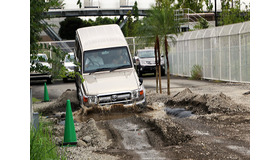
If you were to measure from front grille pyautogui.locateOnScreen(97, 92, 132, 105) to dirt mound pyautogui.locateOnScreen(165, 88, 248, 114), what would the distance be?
1.97 meters

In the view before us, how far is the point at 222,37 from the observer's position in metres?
24.9

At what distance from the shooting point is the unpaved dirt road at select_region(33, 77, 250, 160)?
27.1 feet

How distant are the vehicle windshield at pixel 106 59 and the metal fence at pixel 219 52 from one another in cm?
816

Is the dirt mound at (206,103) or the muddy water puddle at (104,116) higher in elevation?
the dirt mound at (206,103)

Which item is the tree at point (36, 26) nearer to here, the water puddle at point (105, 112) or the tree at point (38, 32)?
the tree at point (38, 32)

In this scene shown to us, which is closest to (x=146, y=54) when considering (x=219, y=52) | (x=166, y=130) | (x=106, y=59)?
(x=219, y=52)

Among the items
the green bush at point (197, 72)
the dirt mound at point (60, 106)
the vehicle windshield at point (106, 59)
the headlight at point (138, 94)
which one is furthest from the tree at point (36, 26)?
the green bush at point (197, 72)

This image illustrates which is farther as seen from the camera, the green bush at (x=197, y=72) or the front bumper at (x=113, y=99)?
the green bush at (x=197, y=72)

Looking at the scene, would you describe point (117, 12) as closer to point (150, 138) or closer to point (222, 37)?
point (222, 37)

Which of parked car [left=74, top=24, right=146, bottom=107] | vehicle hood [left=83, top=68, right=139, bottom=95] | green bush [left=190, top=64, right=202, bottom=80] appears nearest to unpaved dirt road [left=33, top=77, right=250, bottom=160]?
parked car [left=74, top=24, right=146, bottom=107]

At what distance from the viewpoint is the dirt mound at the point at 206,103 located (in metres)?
13.5

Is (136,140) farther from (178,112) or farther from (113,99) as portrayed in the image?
(178,112)

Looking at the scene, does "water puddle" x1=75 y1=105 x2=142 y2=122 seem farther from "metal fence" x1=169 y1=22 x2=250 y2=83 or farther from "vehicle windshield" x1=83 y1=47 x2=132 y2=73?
"metal fence" x1=169 y1=22 x2=250 y2=83
